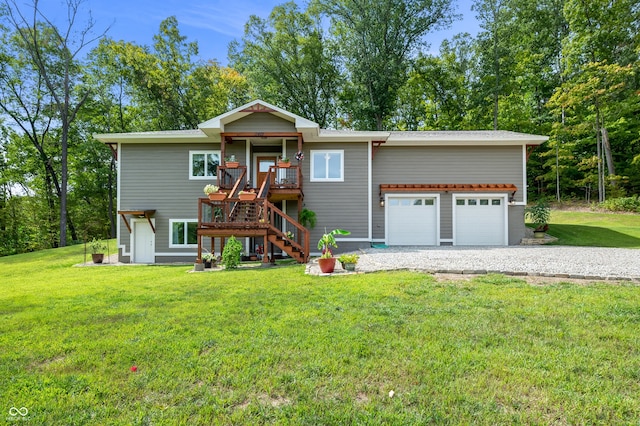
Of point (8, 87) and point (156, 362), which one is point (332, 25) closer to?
point (8, 87)

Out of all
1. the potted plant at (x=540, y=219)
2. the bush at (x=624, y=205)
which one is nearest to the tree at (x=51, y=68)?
the potted plant at (x=540, y=219)

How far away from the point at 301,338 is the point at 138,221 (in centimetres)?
1221

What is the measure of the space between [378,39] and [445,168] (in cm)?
1457

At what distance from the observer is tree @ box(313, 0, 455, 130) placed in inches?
915

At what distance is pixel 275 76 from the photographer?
24078 mm

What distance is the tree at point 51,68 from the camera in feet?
63.9

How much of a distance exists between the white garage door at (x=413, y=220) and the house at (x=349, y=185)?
40 millimetres

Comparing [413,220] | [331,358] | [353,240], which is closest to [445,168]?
[413,220]

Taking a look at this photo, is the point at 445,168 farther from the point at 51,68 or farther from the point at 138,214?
the point at 51,68

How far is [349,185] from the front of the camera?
13.0 meters

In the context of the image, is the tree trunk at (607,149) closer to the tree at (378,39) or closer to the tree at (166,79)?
the tree at (378,39)

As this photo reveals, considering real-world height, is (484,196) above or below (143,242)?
above

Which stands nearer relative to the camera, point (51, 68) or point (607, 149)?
point (607, 149)

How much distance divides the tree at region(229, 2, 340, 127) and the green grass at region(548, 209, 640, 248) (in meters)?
17.0
